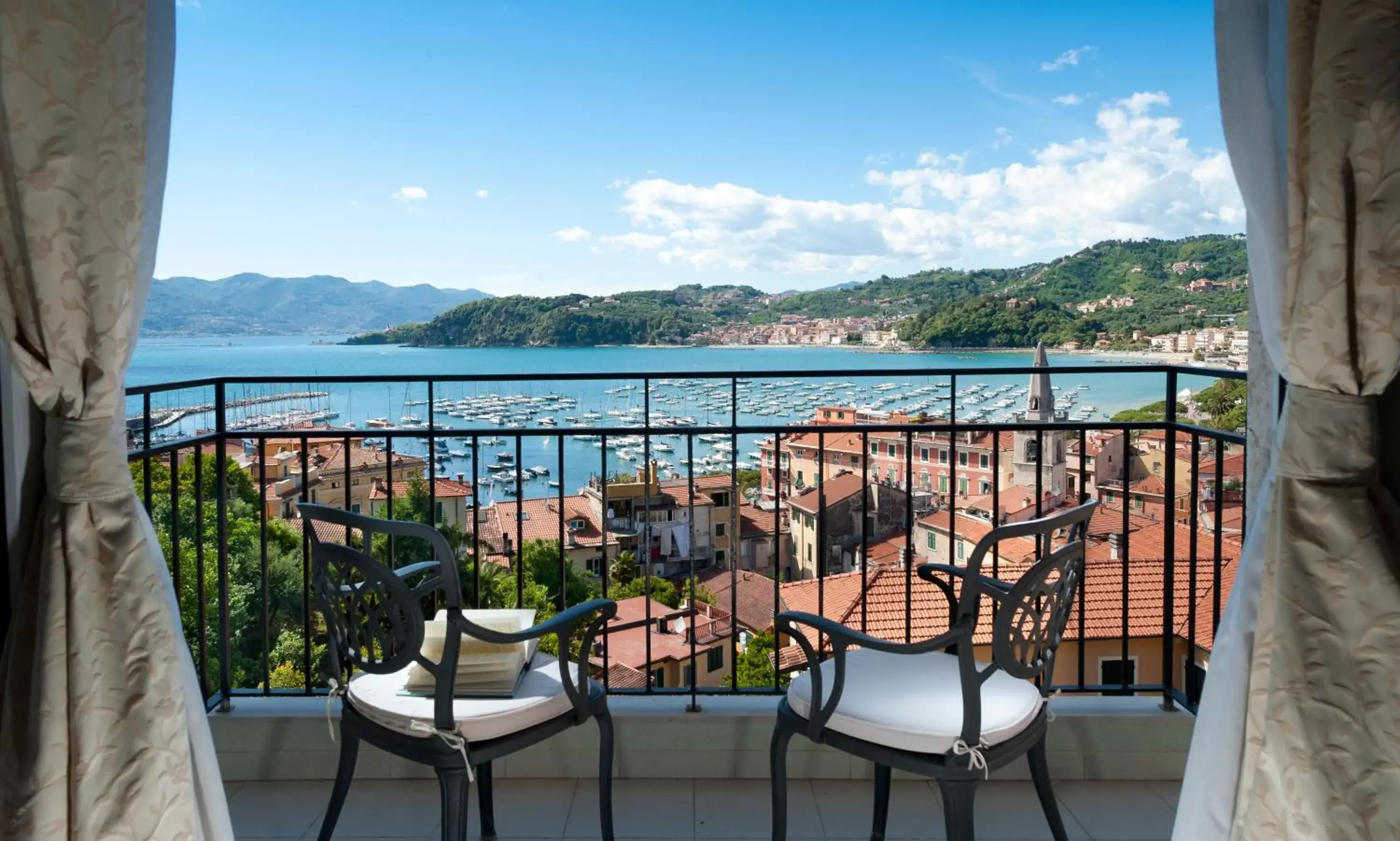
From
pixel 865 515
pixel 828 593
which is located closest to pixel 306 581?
pixel 865 515

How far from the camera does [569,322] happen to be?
352 inches

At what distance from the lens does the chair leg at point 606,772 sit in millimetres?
1859

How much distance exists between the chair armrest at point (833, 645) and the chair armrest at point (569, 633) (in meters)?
0.38

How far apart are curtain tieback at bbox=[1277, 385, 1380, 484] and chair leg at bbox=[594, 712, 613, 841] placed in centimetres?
138

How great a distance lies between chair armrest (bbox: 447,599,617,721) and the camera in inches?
63.0

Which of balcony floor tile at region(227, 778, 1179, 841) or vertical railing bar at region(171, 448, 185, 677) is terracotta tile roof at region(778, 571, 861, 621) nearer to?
balcony floor tile at region(227, 778, 1179, 841)

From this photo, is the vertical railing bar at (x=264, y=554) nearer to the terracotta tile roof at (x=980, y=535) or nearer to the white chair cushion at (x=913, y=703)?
the white chair cushion at (x=913, y=703)

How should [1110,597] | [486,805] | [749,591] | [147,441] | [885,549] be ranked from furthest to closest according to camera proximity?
[749,591]
[885,549]
[1110,597]
[147,441]
[486,805]

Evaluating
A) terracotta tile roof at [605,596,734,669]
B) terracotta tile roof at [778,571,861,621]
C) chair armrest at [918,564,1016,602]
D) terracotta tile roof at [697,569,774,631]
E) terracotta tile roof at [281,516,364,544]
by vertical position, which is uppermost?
terracotta tile roof at [281,516,364,544]

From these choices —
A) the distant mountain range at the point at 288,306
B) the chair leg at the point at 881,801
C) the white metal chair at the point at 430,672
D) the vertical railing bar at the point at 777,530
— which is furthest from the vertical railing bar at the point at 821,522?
the distant mountain range at the point at 288,306

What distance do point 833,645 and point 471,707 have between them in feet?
2.35

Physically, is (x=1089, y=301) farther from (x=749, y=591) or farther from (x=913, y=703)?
(x=749, y=591)

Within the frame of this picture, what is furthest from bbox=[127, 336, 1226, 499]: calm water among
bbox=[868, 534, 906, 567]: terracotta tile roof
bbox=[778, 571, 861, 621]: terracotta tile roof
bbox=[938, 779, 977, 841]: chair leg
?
bbox=[868, 534, 906, 567]: terracotta tile roof

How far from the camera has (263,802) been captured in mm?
2314
